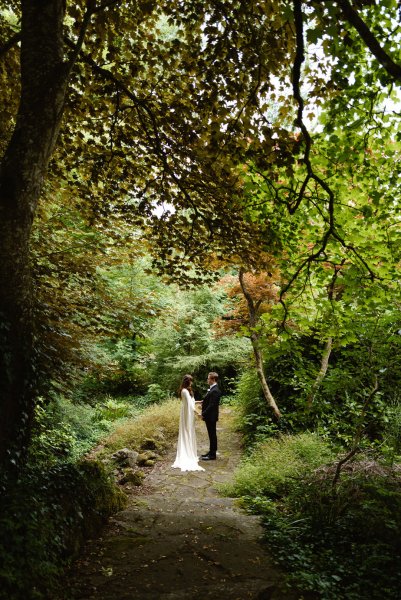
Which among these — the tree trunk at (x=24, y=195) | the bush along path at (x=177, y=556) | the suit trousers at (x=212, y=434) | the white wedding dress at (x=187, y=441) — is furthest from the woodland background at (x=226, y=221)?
the white wedding dress at (x=187, y=441)

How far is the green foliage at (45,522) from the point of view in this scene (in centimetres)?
272

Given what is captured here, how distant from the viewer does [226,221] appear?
618cm

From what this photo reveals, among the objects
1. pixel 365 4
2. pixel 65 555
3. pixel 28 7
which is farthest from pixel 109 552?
pixel 365 4

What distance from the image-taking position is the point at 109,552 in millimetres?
4090

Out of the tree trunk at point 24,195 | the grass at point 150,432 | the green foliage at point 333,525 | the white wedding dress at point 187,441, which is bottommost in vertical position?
the grass at point 150,432

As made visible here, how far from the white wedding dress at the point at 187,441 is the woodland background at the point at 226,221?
4.89ft

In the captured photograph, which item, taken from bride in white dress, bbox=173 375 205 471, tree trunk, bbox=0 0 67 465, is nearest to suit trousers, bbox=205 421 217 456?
bride in white dress, bbox=173 375 205 471

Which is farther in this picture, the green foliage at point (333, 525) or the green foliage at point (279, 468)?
the green foliage at point (279, 468)

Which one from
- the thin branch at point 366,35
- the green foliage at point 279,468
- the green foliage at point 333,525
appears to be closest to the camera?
the thin branch at point 366,35

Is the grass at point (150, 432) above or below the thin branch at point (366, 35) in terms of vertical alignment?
below

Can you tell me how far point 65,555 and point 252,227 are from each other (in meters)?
4.97

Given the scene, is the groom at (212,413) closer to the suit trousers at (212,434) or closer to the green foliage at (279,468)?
the suit trousers at (212,434)

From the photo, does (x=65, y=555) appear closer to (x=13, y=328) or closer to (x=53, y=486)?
(x=53, y=486)

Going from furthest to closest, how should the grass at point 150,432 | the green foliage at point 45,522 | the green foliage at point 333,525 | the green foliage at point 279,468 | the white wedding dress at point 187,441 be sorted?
the grass at point 150,432 < the white wedding dress at point 187,441 < the green foliage at point 279,468 < the green foliage at point 333,525 < the green foliage at point 45,522
